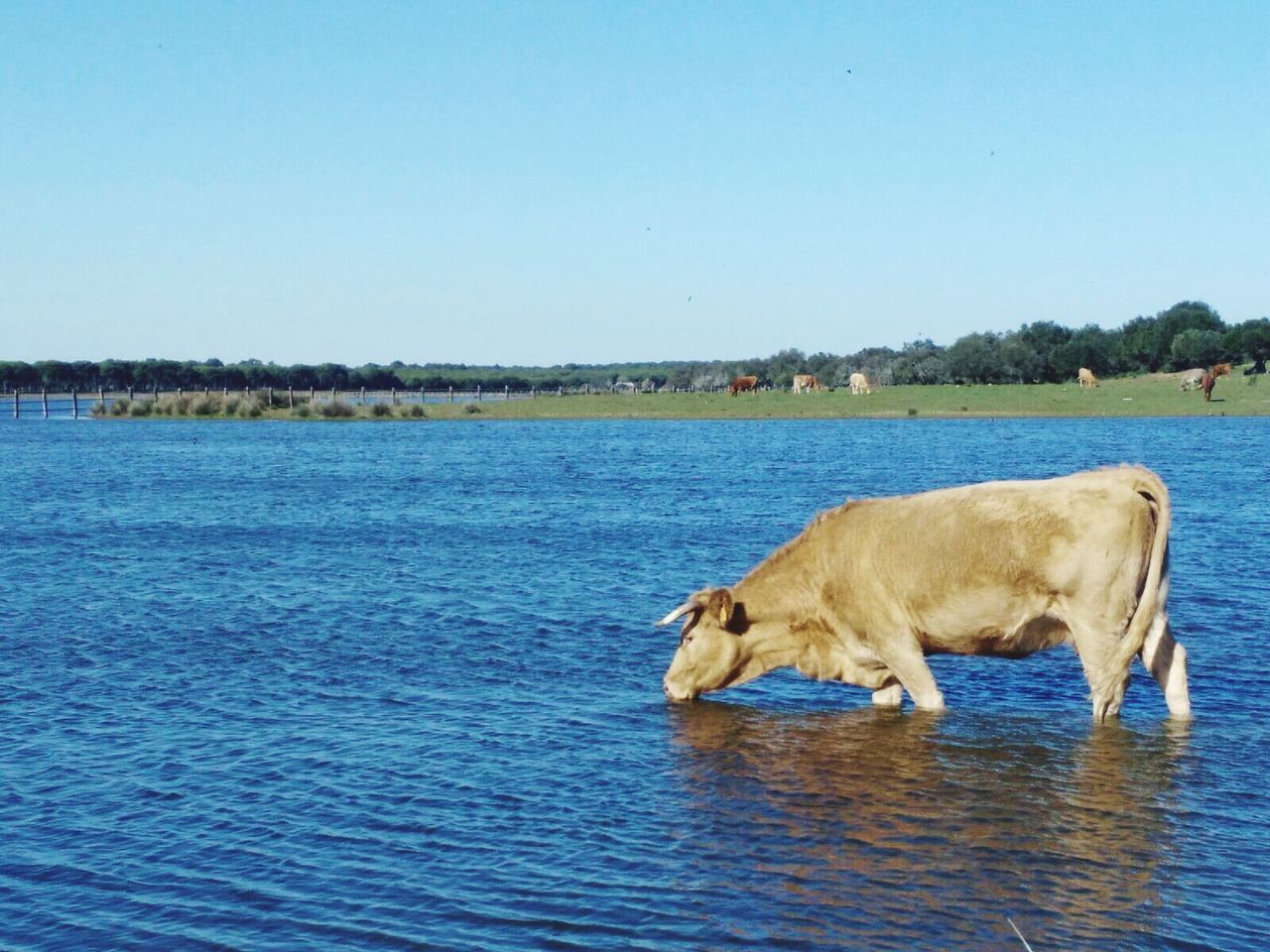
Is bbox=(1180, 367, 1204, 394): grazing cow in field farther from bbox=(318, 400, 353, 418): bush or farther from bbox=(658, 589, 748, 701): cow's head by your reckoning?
bbox=(658, 589, 748, 701): cow's head

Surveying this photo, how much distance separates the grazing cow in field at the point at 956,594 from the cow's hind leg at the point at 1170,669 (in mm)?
13

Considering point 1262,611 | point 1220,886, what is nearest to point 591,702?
point 1220,886

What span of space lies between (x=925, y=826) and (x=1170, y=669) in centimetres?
403

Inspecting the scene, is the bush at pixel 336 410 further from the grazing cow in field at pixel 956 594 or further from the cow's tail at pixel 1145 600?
the cow's tail at pixel 1145 600

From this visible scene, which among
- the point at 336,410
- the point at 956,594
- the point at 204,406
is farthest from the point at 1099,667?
the point at 204,406

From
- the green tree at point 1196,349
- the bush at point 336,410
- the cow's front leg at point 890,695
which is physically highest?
the green tree at point 1196,349

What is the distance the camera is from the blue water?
840 cm

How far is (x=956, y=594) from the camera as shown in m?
12.1

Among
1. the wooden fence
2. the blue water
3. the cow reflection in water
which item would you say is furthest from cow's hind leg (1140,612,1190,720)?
the wooden fence

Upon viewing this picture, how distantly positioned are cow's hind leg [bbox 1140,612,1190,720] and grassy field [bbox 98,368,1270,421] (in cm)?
7028

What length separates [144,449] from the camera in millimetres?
69938

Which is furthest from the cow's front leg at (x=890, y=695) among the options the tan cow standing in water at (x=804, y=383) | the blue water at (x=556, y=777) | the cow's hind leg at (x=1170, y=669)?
the tan cow standing in water at (x=804, y=383)

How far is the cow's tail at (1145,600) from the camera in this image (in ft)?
38.5

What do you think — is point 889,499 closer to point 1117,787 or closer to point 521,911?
point 1117,787
